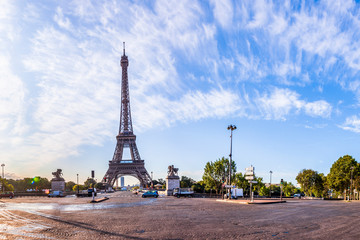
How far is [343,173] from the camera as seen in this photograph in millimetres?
67250

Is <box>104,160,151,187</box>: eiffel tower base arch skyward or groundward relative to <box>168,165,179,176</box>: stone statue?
groundward

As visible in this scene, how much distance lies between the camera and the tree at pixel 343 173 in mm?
65938

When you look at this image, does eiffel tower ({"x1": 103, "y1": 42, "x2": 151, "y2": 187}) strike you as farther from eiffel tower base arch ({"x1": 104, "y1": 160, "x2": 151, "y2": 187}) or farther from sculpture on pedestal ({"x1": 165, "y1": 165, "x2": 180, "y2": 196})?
sculpture on pedestal ({"x1": 165, "y1": 165, "x2": 180, "y2": 196})

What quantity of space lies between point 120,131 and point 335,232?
110m

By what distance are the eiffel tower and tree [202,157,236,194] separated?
3533 cm

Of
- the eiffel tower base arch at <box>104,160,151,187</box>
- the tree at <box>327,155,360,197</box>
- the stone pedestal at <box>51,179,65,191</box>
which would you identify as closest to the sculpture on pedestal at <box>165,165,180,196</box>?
the stone pedestal at <box>51,179,65,191</box>

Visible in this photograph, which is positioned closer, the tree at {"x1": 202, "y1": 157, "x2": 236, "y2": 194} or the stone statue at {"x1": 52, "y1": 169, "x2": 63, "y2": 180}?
the stone statue at {"x1": 52, "y1": 169, "x2": 63, "y2": 180}

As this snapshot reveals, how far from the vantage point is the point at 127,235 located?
984 centimetres

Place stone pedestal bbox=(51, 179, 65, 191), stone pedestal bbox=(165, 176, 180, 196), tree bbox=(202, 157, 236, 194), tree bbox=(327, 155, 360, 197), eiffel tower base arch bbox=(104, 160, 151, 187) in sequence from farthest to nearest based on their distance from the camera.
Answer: eiffel tower base arch bbox=(104, 160, 151, 187) < tree bbox=(202, 157, 236, 194) < stone pedestal bbox=(51, 179, 65, 191) < tree bbox=(327, 155, 360, 197) < stone pedestal bbox=(165, 176, 180, 196)

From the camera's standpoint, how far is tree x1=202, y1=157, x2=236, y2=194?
74625 mm

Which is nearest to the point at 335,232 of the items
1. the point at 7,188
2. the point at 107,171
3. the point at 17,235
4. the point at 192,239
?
the point at 192,239

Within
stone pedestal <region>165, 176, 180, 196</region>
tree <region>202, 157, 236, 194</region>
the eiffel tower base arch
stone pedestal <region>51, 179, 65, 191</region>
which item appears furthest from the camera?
the eiffel tower base arch

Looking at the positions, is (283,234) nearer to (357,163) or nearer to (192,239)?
(192,239)

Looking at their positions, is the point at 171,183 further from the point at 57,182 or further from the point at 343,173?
the point at 343,173
